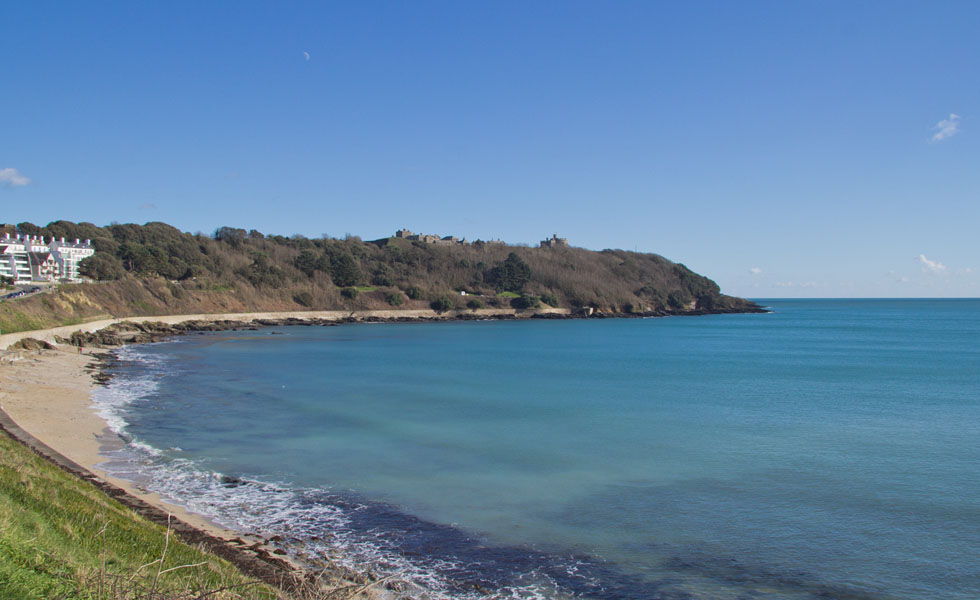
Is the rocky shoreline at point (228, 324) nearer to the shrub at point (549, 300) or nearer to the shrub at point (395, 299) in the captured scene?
the shrub at point (549, 300)

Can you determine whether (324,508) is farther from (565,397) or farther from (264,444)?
(565,397)

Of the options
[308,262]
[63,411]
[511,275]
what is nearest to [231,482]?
[63,411]

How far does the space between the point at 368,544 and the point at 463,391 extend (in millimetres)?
16648

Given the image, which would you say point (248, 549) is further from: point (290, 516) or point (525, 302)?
point (525, 302)

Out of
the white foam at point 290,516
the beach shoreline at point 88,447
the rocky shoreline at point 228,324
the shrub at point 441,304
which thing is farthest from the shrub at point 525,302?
the white foam at point 290,516

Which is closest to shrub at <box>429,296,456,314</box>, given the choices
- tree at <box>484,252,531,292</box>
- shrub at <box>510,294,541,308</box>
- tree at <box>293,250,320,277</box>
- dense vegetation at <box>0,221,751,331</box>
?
dense vegetation at <box>0,221,751,331</box>

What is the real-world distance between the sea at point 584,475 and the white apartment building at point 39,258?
47.2 metres

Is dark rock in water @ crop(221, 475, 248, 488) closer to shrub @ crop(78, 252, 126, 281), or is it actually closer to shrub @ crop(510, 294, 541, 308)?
shrub @ crop(78, 252, 126, 281)

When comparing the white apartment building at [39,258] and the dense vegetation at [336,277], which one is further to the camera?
the white apartment building at [39,258]

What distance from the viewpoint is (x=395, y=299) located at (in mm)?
88750

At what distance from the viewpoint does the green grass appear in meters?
4.56

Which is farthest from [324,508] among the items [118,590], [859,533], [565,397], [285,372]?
[285,372]

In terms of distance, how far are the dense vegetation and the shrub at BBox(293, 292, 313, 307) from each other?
0.59 ft

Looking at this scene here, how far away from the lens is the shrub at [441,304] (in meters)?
92.2
